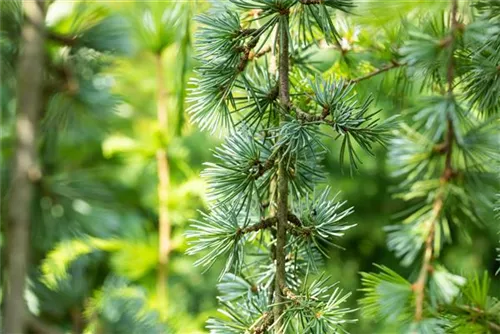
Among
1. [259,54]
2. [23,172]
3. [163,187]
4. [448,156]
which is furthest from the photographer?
[163,187]

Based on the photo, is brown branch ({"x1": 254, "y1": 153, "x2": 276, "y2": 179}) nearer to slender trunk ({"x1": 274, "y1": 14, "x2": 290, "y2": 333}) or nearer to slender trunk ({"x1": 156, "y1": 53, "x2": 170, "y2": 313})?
slender trunk ({"x1": 274, "y1": 14, "x2": 290, "y2": 333})

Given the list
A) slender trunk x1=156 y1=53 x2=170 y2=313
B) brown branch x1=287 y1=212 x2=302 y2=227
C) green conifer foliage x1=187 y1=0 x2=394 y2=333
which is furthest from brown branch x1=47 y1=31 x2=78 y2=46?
slender trunk x1=156 y1=53 x2=170 y2=313

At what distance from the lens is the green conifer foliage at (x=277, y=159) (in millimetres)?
448

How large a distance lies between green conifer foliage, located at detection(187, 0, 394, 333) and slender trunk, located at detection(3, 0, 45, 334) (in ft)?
0.37

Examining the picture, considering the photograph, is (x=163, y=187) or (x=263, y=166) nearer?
(x=263, y=166)

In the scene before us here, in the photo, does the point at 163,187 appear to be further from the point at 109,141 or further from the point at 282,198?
the point at 282,198

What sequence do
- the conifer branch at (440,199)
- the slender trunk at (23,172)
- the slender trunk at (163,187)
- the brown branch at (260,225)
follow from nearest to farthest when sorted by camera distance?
the slender trunk at (23,172)
the brown branch at (260,225)
the conifer branch at (440,199)
the slender trunk at (163,187)

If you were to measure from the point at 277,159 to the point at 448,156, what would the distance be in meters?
0.26

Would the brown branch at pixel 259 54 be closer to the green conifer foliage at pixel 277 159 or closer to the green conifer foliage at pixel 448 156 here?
the green conifer foliage at pixel 277 159

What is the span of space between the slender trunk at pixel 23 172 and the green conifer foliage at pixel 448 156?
A: 12.1 inches

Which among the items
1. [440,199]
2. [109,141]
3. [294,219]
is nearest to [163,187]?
[109,141]

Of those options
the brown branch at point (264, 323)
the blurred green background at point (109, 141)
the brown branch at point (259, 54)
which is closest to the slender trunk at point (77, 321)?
the blurred green background at point (109, 141)

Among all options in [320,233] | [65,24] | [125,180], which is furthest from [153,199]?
[320,233]

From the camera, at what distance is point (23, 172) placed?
0.40 metres
